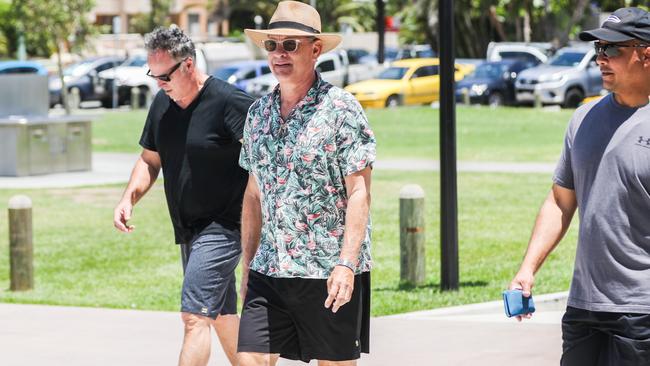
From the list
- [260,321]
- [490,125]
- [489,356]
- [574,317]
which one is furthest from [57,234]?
[490,125]

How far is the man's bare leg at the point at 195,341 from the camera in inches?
250

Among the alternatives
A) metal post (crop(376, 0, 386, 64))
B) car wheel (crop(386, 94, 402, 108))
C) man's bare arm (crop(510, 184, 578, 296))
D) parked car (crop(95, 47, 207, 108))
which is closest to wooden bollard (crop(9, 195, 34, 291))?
man's bare arm (crop(510, 184, 578, 296))

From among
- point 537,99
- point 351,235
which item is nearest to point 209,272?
point 351,235

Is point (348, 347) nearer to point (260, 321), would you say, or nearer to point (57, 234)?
point (260, 321)

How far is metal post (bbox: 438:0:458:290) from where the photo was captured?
9.93 m

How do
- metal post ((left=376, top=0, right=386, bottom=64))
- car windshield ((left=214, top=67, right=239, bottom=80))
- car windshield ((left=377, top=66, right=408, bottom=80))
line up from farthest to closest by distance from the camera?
1. metal post ((left=376, top=0, right=386, bottom=64))
2. car windshield ((left=214, top=67, right=239, bottom=80))
3. car windshield ((left=377, top=66, right=408, bottom=80))

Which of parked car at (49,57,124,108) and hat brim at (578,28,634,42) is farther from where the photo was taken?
parked car at (49,57,124,108)

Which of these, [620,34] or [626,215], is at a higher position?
[620,34]

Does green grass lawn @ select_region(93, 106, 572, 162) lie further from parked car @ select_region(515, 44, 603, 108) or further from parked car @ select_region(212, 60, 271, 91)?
parked car @ select_region(212, 60, 271, 91)

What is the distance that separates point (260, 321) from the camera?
17.8 ft

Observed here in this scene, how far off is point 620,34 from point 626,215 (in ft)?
2.02

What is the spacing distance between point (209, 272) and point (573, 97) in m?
32.4

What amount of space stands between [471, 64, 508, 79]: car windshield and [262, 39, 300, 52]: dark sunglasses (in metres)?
35.1

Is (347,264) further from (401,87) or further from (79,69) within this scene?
(79,69)
